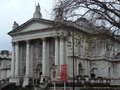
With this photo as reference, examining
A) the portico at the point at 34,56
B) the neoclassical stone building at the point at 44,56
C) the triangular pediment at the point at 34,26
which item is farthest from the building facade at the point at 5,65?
the triangular pediment at the point at 34,26

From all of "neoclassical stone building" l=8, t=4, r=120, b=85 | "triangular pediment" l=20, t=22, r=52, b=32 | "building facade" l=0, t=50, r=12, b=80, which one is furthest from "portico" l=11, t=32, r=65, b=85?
"building facade" l=0, t=50, r=12, b=80

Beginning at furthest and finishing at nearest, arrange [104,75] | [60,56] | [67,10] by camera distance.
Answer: [104,75]
[60,56]
[67,10]

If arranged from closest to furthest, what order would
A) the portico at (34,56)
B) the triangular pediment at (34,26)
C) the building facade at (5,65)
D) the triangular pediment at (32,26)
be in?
the portico at (34,56)
the triangular pediment at (32,26)
the triangular pediment at (34,26)
the building facade at (5,65)

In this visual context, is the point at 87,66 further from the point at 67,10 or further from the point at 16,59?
the point at 67,10

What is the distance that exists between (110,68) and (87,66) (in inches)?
239

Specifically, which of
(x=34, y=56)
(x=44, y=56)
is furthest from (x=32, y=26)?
(x=44, y=56)

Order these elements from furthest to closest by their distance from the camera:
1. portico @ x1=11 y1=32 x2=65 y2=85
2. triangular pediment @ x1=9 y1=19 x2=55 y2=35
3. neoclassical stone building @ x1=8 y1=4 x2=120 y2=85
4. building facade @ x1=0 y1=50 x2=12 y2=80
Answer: building facade @ x1=0 y1=50 x2=12 y2=80
triangular pediment @ x1=9 y1=19 x2=55 y2=35
portico @ x1=11 y1=32 x2=65 y2=85
neoclassical stone building @ x1=8 y1=4 x2=120 y2=85

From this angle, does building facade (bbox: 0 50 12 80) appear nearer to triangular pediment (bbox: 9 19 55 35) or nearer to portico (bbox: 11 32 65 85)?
portico (bbox: 11 32 65 85)

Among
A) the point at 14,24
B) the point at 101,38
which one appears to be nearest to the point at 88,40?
the point at 101,38

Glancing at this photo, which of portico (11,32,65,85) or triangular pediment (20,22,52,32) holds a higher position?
triangular pediment (20,22,52,32)

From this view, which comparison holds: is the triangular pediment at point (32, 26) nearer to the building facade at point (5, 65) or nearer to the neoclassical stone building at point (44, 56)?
the neoclassical stone building at point (44, 56)

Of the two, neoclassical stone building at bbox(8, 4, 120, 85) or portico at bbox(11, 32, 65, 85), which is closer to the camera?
neoclassical stone building at bbox(8, 4, 120, 85)

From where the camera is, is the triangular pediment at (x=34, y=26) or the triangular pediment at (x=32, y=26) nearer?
the triangular pediment at (x=32, y=26)

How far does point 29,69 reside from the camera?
84.6 metres
